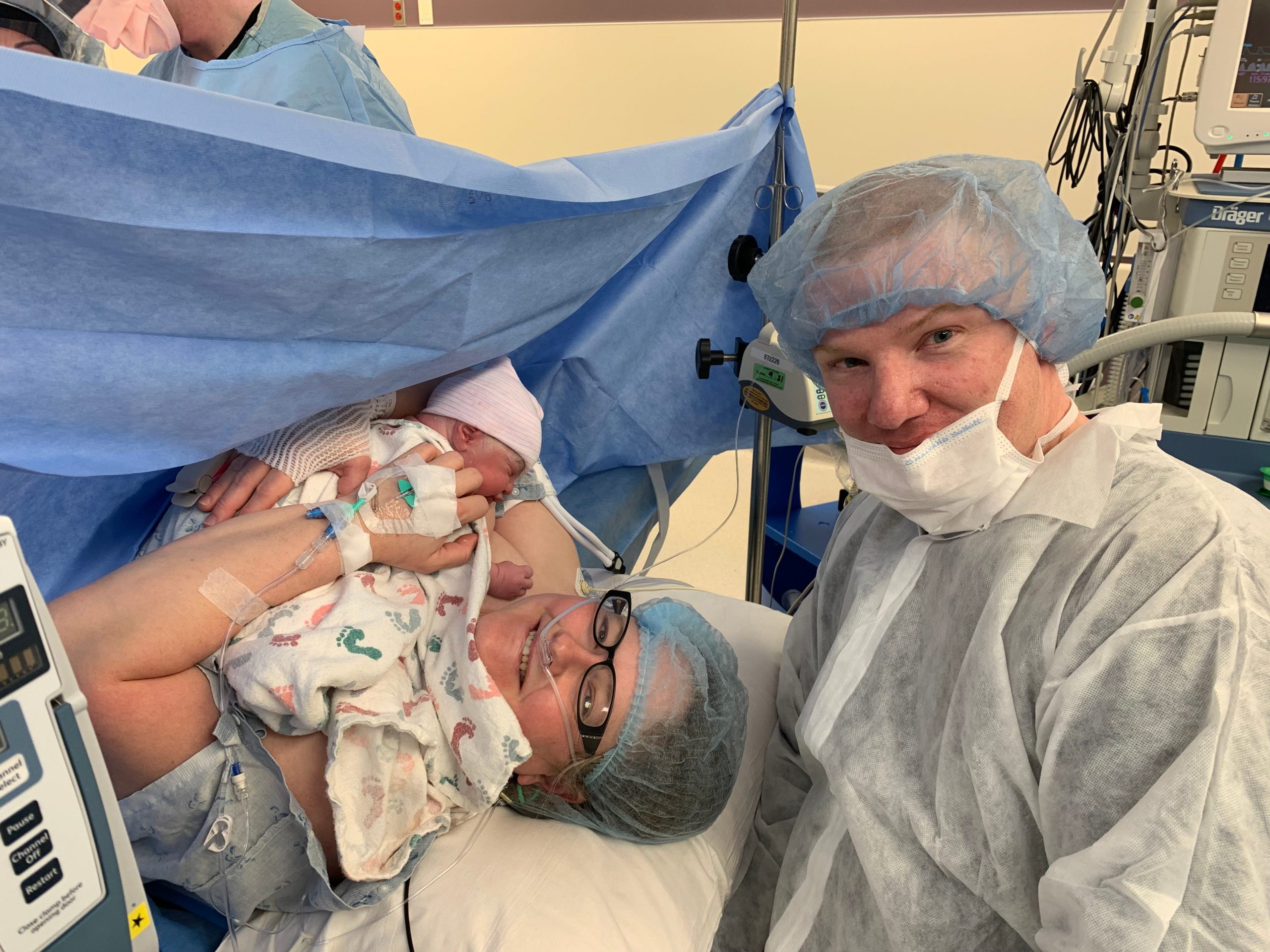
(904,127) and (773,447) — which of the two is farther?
(904,127)

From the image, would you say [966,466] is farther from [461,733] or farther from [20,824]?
[20,824]

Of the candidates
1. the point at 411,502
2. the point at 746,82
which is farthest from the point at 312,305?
the point at 746,82

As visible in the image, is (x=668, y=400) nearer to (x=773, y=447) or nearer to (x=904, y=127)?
(x=773, y=447)

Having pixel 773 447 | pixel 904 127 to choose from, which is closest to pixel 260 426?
pixel 773 447

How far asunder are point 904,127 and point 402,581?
3.19 m

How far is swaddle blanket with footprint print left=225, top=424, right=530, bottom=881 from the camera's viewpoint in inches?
37.5

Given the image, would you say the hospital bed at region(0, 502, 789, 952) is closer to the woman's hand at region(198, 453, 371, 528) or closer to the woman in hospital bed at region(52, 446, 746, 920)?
the woman in hospital bed at region(52, 446, 746, 920)

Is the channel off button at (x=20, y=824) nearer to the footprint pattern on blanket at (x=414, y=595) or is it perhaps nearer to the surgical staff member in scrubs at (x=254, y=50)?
the footprint pattern on blanket at (x=414, y=595)

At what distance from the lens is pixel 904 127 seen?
3.49m

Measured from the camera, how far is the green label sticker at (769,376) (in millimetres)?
1437

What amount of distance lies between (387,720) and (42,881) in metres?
0.46

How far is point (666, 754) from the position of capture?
3.77 ft

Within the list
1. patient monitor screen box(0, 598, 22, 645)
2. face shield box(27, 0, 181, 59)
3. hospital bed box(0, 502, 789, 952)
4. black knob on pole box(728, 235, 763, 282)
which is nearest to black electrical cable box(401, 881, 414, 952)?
hospital bed box(0, 502, 789, 952)

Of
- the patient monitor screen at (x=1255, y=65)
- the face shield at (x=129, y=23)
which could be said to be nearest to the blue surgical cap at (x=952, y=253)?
the patient monitor screen at (x=1255, y=65)
